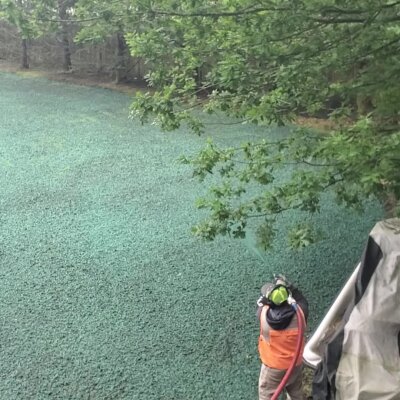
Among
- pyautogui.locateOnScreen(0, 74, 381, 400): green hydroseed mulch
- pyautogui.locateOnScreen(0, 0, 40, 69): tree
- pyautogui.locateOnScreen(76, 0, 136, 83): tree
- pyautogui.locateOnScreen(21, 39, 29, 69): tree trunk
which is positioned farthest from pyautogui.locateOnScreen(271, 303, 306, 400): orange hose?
pyautogui.locateOnScreen(21, 39, 29, 69): tree trunk

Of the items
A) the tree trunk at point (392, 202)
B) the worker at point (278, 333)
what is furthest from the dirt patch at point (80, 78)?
the worker at point (278, 333)

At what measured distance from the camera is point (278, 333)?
2439 millimetres

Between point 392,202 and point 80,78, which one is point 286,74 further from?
point 80,78

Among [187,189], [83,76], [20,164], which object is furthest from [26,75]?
[187,189]

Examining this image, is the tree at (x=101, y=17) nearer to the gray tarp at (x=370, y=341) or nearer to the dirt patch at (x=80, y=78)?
the gray tarp at (x=370, y=341)

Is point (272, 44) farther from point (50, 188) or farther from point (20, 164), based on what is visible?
point (20, 164)

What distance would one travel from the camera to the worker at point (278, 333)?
2421 mm

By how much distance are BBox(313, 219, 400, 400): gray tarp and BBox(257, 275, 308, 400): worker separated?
0.16m

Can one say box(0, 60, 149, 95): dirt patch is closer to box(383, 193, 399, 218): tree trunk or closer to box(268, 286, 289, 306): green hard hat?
box(383, 193, 399, 218): tree trunk

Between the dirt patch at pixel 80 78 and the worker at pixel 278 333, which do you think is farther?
the dirt patch at pixel 80 78

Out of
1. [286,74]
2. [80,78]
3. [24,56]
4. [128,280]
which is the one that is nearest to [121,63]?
[80,78]

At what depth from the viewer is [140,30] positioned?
2.45 meters

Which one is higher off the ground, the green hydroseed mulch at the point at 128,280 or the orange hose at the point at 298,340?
the orange hose at the point at 298,340

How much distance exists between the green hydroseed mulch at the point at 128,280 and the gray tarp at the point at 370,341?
82cm
